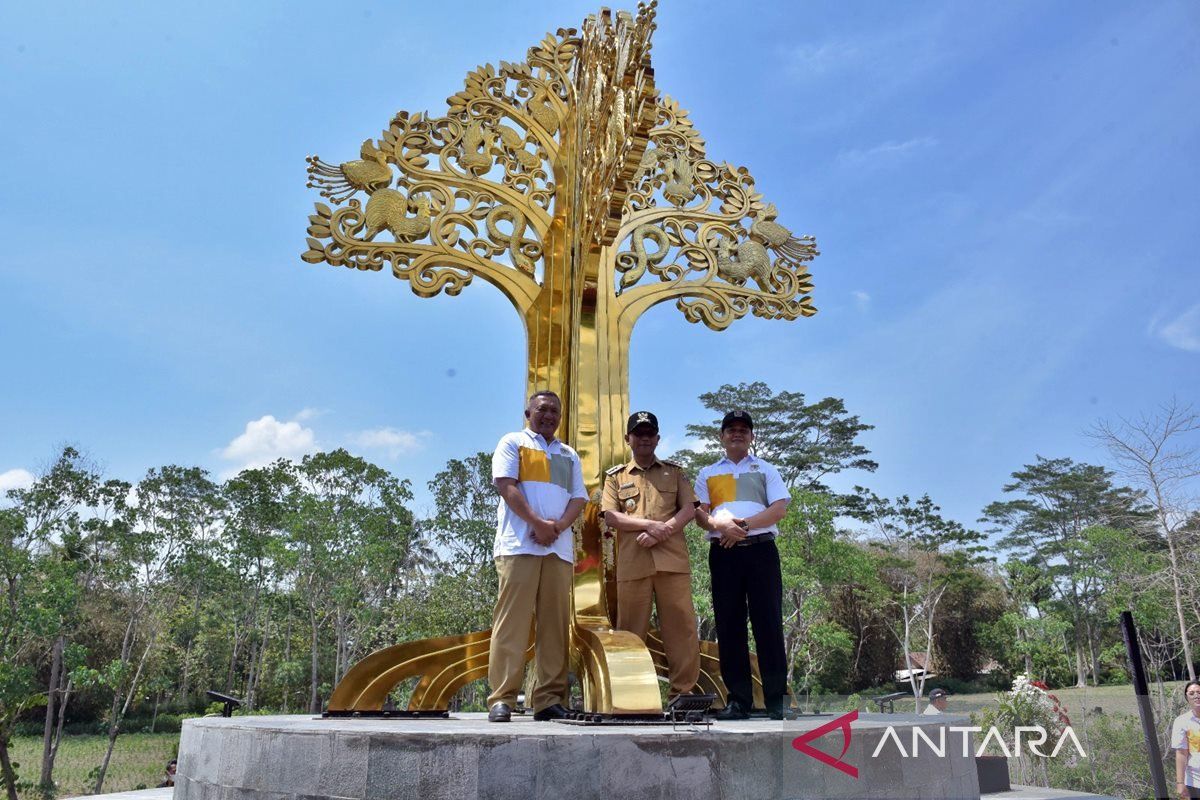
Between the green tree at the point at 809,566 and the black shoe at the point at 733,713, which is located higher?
the green tree at the point at 809,566

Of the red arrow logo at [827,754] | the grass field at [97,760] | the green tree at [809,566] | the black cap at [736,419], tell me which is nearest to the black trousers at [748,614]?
the black cap at [736,419]

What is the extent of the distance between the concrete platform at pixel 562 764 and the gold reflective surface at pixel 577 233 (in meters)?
0.89

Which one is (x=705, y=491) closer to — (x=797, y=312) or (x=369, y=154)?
(x=797, y=312)

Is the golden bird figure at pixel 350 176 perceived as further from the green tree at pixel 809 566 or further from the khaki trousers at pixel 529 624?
the green tree at pixel 809 566

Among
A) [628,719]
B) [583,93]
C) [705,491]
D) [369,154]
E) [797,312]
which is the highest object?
[583,93]

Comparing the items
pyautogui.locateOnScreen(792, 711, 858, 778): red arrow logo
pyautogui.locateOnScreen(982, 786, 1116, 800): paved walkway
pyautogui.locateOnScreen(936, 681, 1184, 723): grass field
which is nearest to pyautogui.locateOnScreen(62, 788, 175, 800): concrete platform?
pyautogui.locateOnScreen(792, 711, 858, 778): red arrow logo

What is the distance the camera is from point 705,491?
3.88 m

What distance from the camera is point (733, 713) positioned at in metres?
3.43

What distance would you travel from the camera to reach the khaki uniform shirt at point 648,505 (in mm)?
3660

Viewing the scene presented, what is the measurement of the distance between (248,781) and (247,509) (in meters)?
19.8

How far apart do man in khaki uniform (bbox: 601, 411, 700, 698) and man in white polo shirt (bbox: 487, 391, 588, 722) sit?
1.13 feet

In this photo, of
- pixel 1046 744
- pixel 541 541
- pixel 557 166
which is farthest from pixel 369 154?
pixel 1046 744

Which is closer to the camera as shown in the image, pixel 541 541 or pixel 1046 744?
pixel 541 541

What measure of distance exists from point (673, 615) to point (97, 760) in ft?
73.0
